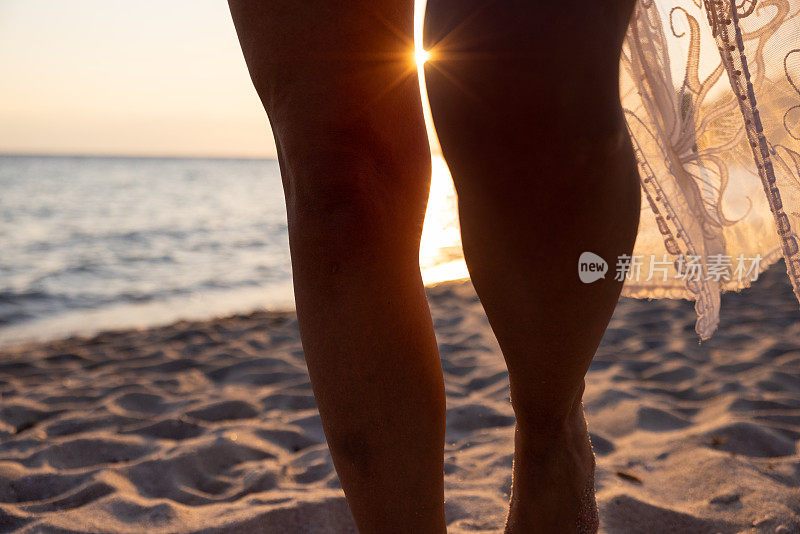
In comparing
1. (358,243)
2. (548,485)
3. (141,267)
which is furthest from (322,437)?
(141,267)

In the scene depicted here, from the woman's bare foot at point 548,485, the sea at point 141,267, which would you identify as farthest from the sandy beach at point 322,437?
the sea at point 141,267

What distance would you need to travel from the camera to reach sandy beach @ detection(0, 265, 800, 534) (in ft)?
4.67

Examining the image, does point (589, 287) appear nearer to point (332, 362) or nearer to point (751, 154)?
point (332, 362)

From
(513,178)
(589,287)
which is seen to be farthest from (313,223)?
A: (589,287)

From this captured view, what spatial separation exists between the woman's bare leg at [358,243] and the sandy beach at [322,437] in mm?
755

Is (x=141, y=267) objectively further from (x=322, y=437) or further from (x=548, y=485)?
(x=548, y=485)

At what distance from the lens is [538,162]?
0.72m

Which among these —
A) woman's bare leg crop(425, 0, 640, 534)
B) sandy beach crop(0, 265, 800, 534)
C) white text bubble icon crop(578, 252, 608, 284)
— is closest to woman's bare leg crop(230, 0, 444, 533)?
woman's bare leg crop(425, 0, 640, 534)

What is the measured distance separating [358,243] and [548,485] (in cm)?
51

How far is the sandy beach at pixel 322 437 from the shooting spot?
56.1 inches

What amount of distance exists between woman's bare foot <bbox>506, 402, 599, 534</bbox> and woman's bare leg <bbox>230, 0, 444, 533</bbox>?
234 mm

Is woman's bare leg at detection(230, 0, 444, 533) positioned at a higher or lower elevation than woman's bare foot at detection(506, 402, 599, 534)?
higher

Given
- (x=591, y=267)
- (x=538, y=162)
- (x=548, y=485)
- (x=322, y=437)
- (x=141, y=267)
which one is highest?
(x=141, y=267)

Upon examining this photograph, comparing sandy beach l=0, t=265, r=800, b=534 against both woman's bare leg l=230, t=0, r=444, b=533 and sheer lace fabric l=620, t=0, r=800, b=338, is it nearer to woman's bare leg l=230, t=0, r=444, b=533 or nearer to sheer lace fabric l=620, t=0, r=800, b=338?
sheer lace fabric l=620, t=0, r=800, b=338
